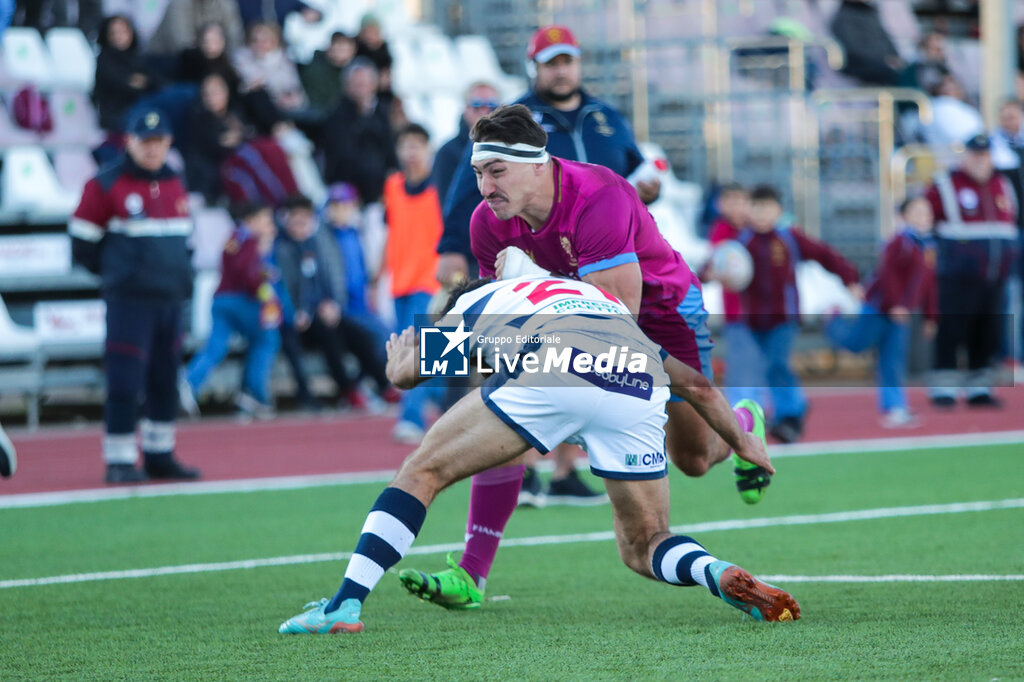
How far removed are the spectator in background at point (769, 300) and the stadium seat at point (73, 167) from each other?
23.0 feet

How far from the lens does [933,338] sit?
55.7 feet

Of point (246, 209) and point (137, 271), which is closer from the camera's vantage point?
point (137, 271)

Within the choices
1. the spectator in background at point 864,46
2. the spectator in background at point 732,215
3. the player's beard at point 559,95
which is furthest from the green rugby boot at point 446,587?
the spectator in background at point 864,46

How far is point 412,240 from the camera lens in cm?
1198

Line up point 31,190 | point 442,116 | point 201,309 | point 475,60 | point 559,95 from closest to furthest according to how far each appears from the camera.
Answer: point 559,95 < point 31,190 < point 201,309 < point 442,116 < point 475,60

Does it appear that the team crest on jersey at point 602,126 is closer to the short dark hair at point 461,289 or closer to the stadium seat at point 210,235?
the short dark hair at point 461,289

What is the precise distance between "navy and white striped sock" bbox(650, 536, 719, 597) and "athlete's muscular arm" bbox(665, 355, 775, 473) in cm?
88

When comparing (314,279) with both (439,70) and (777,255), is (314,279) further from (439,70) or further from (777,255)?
(777,255)

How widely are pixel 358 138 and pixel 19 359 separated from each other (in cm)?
446

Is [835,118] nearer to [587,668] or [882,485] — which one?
[882,485]

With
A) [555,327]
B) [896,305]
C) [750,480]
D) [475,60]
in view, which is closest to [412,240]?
[896,305]

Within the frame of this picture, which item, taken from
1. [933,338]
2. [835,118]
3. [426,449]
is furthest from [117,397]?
[835,118]

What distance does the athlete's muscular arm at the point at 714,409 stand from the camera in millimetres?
5930

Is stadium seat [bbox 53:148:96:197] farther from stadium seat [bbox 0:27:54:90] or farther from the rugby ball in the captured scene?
the rugby ball
